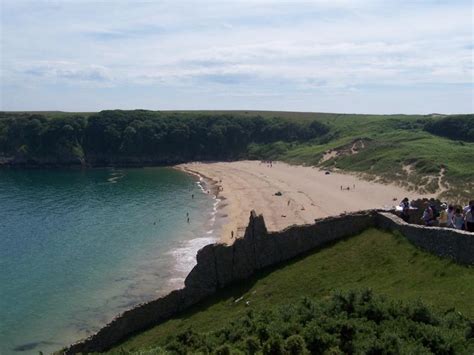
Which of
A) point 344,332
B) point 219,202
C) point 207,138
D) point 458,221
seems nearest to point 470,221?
point 458,221

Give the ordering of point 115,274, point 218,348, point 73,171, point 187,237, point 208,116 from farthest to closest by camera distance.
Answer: point 208,116 < point 73,171 < point 187,237 < point 115,274 < point 218,348

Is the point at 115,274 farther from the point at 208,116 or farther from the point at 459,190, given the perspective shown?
the point at 208,116

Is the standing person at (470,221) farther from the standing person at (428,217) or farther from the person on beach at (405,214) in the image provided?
the person on beach at (405,214)

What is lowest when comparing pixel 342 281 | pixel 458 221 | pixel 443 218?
pixel 342 281

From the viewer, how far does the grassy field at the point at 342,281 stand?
19.5m

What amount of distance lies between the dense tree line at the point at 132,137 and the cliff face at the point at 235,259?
126 meters

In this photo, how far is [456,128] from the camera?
131 metres

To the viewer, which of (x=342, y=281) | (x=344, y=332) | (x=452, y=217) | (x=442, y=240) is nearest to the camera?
(x=344, y=332)

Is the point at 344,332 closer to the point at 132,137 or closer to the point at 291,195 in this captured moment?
the point at 291,195

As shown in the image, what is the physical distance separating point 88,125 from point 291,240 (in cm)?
14000

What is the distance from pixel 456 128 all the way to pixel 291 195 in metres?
65.5

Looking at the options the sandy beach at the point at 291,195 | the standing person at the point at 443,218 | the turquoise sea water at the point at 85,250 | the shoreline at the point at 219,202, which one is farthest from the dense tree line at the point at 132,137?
the standing person at the point at 443,218

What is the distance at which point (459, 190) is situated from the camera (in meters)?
73.6

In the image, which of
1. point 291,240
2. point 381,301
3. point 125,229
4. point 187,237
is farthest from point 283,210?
point 381,301
